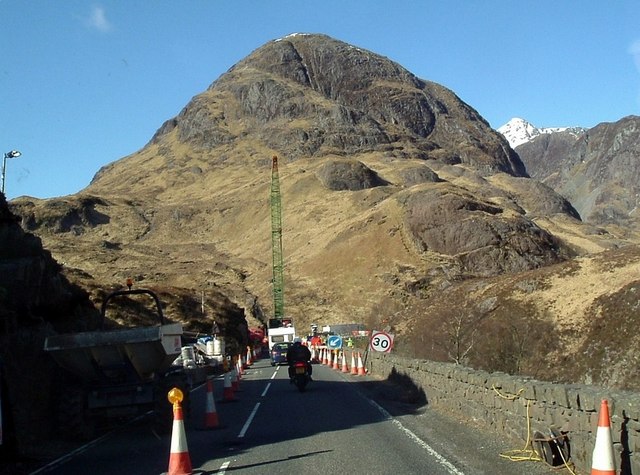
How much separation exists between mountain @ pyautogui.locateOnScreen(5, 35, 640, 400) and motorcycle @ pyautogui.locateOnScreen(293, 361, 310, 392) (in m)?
6.88

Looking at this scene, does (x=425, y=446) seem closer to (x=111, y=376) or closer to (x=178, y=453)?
(x=178, y=453)

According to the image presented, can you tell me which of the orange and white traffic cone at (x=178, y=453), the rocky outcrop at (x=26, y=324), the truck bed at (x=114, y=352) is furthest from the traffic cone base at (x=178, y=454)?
the truck bed at (x=114, y=352)

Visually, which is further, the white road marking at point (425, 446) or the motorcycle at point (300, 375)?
the motorcycle at point (300, 375)

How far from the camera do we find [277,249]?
104 meters

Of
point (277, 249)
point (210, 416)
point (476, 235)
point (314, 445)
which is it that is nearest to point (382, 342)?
point (210, 416)

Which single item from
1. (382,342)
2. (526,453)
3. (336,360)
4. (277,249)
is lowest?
(526,453)

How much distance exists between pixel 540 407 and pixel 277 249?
307 feet

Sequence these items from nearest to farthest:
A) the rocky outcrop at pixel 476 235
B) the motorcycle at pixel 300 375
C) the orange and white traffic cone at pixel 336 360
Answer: the motorcycle at pixel 300 375
the orange and white traffic cone at pixel 336 360
the rocky outcrop at pixel 476 235

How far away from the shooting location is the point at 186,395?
51.2 feet

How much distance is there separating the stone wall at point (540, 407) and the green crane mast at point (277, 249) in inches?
2048

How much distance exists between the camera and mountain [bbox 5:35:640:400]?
31.1 meters

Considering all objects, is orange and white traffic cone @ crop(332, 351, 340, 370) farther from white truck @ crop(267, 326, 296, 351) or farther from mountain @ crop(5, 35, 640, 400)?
white truck @ crop(267, 326, 296, 351)

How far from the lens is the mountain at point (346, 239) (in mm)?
31125

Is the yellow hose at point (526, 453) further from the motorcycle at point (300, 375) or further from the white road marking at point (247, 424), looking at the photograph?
the motorcycle at point (300, 375)
